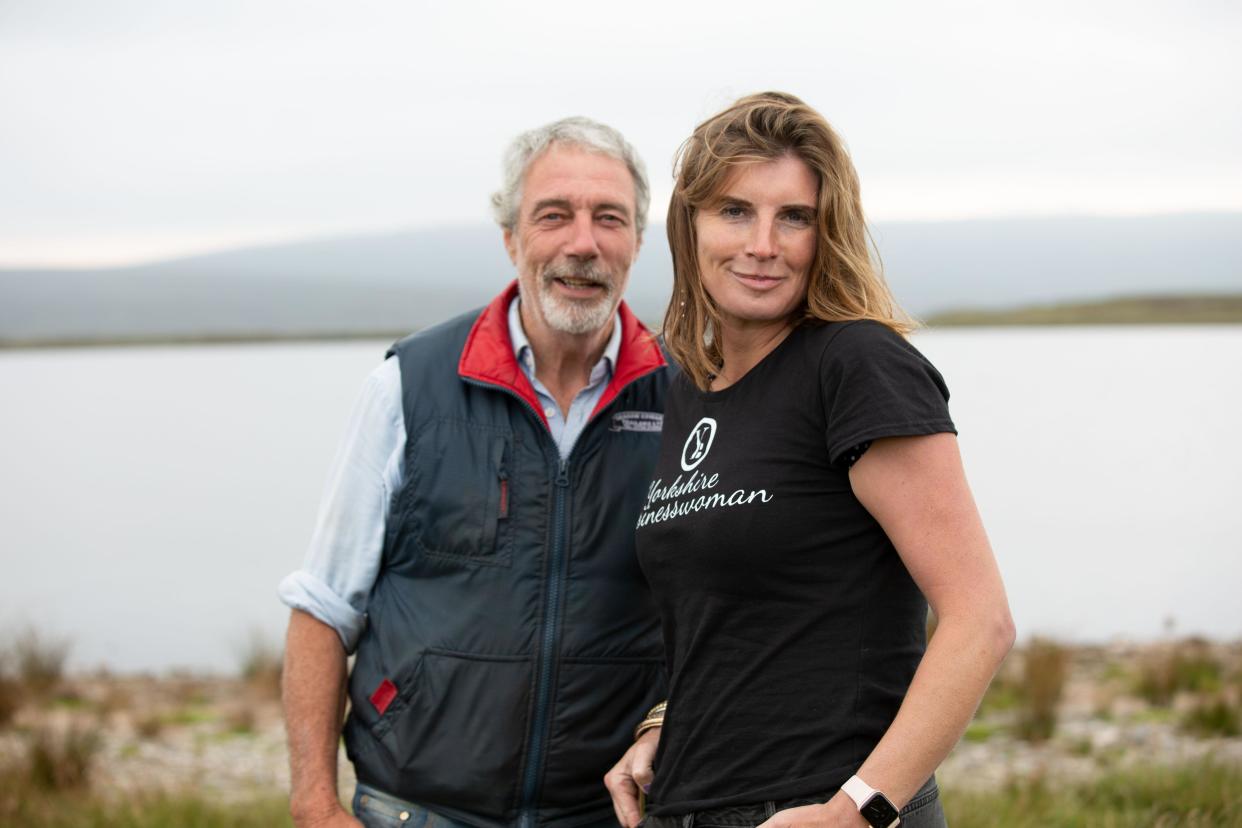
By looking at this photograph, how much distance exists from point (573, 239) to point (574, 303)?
0.55 feet

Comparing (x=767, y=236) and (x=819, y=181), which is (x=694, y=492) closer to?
(x=767, y=236)

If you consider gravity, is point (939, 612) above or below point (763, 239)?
below

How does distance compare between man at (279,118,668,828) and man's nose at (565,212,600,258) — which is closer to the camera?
man at (279,118,668,828)

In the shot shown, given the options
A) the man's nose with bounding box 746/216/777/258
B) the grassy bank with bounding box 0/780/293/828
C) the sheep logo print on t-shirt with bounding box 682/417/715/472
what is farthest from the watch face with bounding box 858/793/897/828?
the grassy bank with bounding box 0/780/293/828

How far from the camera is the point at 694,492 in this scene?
2.22 m

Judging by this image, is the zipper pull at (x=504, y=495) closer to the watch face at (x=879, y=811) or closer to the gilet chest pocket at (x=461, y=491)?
the gilet chest pocket at (x=461, y=491)

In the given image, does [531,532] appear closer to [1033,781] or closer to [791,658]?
[791,658]

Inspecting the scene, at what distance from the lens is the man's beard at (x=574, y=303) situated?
9.72 ft

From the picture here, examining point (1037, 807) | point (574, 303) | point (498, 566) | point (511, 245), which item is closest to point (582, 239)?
point (574, 303)

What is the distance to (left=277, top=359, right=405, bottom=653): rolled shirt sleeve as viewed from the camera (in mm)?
2889

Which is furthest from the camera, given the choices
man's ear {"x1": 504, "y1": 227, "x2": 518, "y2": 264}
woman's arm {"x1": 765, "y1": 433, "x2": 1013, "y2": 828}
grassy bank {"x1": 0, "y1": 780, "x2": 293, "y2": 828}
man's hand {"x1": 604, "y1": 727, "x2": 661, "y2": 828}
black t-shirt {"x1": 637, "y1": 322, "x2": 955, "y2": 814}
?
grassy bank {"x1": 0, "y1": 780, "x2": 293, "y2": 828}

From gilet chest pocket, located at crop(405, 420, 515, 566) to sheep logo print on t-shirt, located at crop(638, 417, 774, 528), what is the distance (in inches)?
20.7

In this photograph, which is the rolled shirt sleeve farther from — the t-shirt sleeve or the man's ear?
the t-shirt sleeve

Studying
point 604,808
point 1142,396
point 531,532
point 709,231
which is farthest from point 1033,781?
point 1142,396
